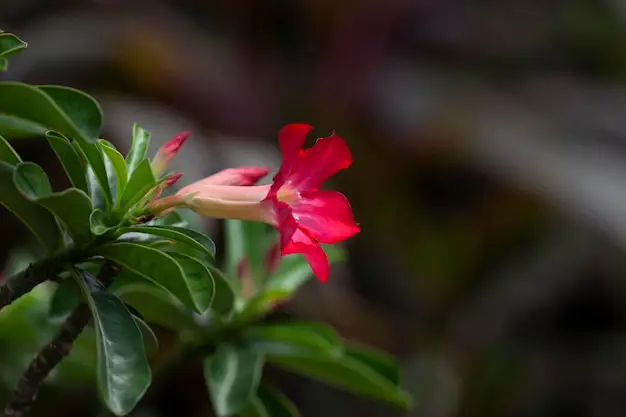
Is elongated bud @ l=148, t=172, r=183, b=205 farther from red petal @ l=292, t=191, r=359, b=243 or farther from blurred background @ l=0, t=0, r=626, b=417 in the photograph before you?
blurred background @ l=0, t=0, r=626, b=417

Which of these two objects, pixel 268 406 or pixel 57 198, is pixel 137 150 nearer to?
pixel 57 198

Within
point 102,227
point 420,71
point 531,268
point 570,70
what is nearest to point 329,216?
point 102,227

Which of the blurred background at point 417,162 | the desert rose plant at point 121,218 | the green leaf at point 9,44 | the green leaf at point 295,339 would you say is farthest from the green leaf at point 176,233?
the blurred background at point 417,162

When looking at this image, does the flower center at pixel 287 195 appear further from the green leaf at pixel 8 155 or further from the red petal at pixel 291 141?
the green leaf at pixel 8 155

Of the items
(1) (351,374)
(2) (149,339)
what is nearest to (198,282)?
(2) (149,339)

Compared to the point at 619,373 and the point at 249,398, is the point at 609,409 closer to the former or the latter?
the point at 619,373
